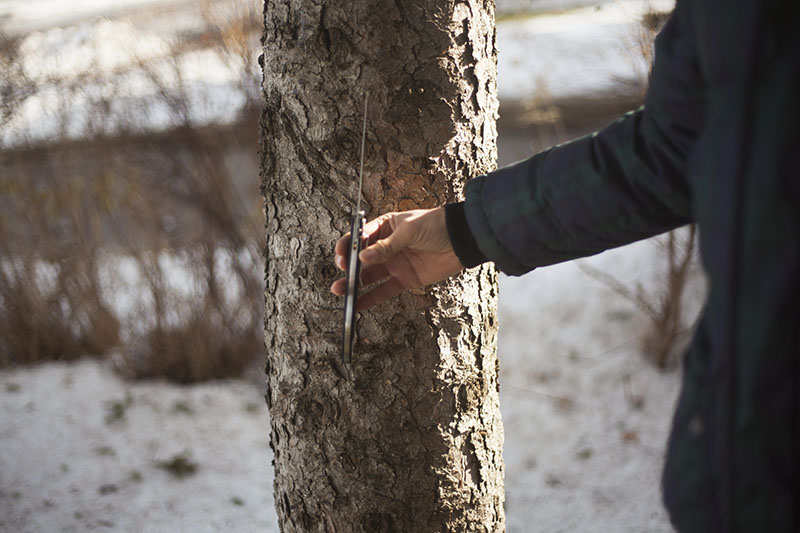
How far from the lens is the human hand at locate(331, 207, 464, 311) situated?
1.30 meters

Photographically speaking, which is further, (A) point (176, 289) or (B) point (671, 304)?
(A) point (176, 289)

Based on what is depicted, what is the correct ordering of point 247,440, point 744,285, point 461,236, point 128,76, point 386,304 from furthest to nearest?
point 128,76
point 247,440
point 386,304
point 461,236
point 744,285

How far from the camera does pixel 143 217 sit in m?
3.84

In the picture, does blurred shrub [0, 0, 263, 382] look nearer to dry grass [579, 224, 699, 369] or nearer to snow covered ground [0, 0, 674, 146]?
snow covered ground [0, 0, 674, 146]

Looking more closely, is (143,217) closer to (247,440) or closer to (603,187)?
(247,440)

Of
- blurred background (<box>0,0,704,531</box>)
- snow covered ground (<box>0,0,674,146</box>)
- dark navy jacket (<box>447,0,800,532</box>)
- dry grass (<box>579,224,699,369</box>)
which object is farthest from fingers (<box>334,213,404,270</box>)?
dry grass (<box>579,224,699,369</box>)

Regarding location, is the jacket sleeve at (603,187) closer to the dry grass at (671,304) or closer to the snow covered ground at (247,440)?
the snow covered ground at (247,440)

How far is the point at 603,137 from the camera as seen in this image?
1.14m

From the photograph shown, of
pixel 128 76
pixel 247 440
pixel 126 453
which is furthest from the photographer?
pixel 128 76

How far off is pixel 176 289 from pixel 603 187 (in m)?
3.25

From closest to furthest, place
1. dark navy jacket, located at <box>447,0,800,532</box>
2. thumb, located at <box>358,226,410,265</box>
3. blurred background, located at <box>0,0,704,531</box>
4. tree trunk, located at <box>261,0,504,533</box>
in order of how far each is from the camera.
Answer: dark navy jacket, located at <box>447,0,800,532</box>, thumb, located at <box>358,226,410,265</box>, tree trunk, located at <box>261,0,504,533</box>, blurred background, located at <box>0,0,704,531</box>

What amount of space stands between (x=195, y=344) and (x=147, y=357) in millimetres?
311

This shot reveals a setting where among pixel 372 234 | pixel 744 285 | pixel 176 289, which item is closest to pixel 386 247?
pixel 372 234

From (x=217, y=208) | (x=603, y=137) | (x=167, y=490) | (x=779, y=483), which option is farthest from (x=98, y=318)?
(x=779, y=483)
